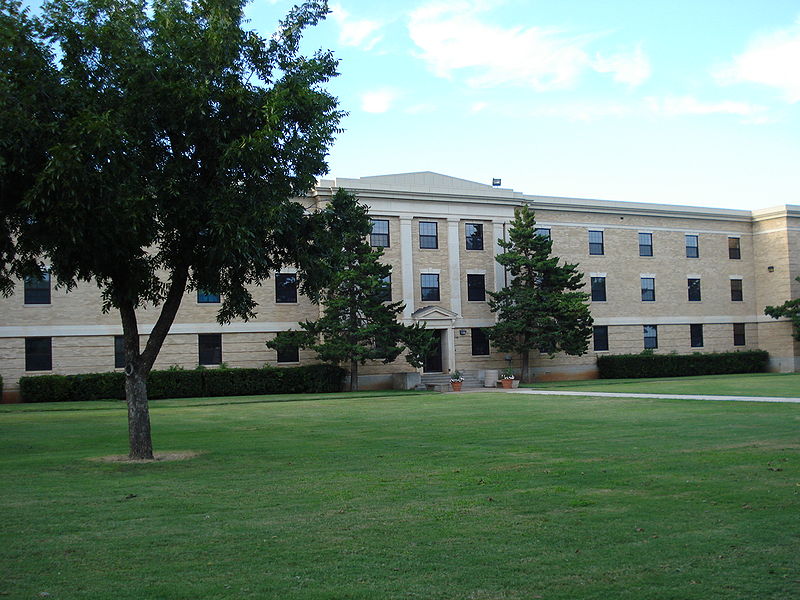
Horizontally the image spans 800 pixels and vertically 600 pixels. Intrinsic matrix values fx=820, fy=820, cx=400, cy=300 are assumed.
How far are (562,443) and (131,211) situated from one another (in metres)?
8.91

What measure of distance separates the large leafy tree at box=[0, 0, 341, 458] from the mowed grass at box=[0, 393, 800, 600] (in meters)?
3.62

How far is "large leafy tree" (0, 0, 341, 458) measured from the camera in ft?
42.3

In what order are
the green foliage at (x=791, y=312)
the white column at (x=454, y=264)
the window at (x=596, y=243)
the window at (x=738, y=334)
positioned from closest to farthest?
the white column at (x=454, y=264)
the window at (x=596, y=243)
the green foliage at (x=791, y=312)
the window at (x=738, y=334)

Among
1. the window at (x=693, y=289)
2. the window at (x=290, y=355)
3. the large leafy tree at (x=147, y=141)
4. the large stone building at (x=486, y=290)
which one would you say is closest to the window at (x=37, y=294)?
the large stone building at (x=486, y=290)

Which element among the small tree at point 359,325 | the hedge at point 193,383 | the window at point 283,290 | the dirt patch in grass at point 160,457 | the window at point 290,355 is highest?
the window at point 283,290

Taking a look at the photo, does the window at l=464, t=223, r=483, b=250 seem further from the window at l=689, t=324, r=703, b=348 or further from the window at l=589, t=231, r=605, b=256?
the window at l=689, t=324, r=703, b=348

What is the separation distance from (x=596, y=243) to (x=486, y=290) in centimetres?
861

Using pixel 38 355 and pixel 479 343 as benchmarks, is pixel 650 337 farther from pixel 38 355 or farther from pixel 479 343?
pixel 38 355

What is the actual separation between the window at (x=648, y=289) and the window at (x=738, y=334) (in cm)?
724

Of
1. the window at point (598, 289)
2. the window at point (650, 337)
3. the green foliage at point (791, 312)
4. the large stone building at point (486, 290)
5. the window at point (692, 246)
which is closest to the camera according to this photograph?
the large stone building at point (486, 290)

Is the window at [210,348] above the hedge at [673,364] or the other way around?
above

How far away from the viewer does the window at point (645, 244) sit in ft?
167

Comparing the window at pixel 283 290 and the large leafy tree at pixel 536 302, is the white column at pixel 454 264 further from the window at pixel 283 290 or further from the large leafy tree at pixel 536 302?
the window at pixel 283 290

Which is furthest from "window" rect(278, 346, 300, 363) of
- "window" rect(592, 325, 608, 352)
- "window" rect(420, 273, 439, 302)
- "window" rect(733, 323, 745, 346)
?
"window" rect(733, 323, 745, 346)
